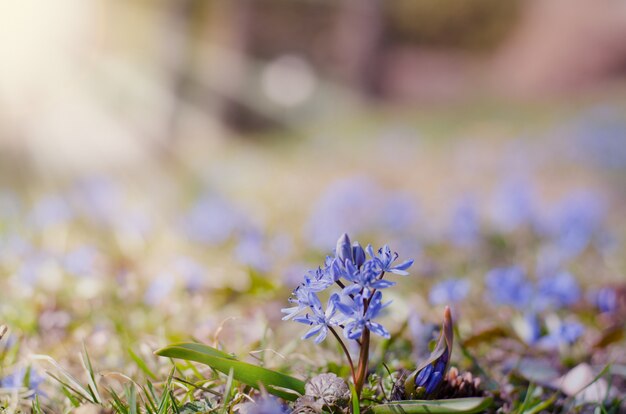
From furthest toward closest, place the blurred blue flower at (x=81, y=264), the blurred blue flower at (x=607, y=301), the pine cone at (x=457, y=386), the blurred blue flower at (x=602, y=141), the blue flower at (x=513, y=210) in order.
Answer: the blurred blue flower at (x=602, y=141) → the blue flower at (x=513, y=210) → the blurred blue flower at (x=81, y=264) → the blurred blue flower at (x=607, y=301) → the pine cone at (x=457, y=386)

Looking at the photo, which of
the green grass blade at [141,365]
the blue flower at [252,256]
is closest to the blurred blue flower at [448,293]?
the blue flower at [252,256]

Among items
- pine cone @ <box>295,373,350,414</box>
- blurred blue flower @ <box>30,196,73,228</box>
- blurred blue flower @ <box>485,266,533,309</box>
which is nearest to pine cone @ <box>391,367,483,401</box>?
pine cone @ <box>295,373,350,414</box>

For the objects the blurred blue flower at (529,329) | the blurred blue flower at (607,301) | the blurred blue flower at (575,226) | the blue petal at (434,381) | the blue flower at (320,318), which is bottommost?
the blue petal at (434,381)

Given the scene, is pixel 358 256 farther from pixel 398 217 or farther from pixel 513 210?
pixel 398 217

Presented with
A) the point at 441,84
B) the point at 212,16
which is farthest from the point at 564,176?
the point at 441,84

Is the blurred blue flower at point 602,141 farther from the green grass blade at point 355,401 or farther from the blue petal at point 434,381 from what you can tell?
the green grass blade at point 355,401

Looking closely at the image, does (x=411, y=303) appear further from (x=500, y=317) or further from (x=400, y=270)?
(x=400, y=270)
